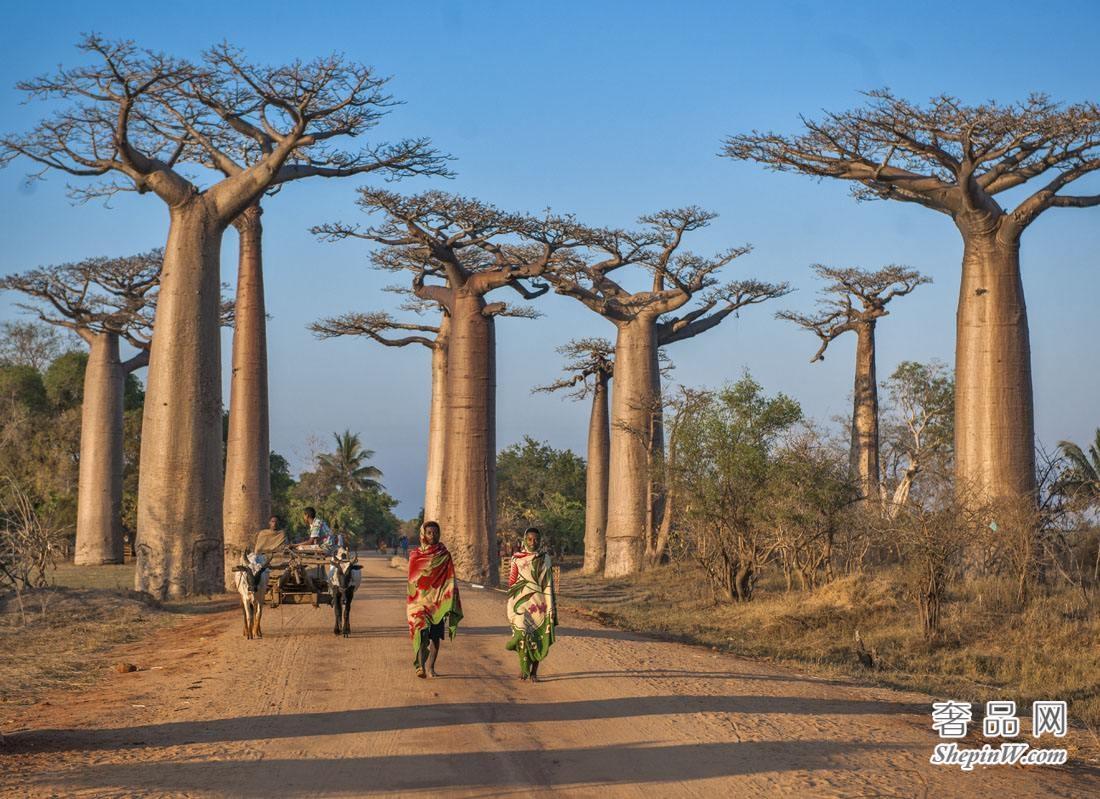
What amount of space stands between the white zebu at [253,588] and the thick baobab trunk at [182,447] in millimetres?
4662

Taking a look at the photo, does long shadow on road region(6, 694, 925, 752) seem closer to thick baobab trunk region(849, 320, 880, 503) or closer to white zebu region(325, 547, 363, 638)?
white zebu region(325, 547, 363, 638)

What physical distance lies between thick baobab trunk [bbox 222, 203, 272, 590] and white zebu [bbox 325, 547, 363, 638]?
7.83 meters

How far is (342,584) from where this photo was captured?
9562 mm

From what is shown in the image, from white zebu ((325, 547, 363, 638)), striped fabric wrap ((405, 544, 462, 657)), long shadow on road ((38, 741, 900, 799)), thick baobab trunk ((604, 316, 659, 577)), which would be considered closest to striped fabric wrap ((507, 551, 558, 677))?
striped fabric wrap ((405, 544, 462, 657))

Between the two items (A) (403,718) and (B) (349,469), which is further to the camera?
(B) (349,469)

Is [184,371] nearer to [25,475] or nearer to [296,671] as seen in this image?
[296,671]

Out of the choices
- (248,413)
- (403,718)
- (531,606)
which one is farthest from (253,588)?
(248,413)

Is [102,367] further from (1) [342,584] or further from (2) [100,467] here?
(1) [342,584]

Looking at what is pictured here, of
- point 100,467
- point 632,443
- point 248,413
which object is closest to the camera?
point 248,413

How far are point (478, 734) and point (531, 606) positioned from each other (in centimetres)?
184

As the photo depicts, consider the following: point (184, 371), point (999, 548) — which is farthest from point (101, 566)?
point (999, 548)

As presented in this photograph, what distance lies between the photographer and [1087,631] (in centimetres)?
1078

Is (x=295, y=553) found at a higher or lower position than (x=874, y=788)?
higher

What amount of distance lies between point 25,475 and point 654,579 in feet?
56.0
